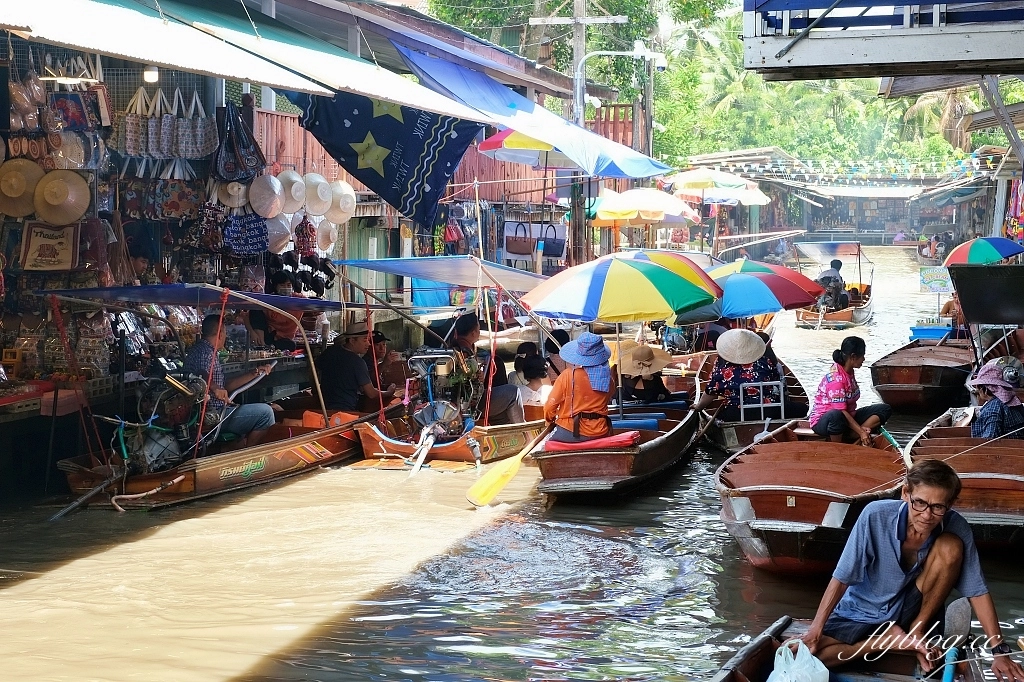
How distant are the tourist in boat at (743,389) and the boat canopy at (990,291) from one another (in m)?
2.67

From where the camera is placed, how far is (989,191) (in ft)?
93.0

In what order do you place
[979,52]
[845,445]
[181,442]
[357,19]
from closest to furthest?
[979,52] < [845,445] < [181,442] < [357,19]

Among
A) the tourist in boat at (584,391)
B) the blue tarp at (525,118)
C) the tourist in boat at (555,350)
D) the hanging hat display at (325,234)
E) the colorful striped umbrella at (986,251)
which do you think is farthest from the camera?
the colorful striped umbrella at (986,251)

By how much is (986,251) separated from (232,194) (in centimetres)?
1070

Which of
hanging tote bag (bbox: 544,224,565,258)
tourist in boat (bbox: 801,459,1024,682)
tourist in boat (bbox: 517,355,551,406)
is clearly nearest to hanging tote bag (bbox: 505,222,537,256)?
hanging tote bag (bbox: 544,224,565,258)

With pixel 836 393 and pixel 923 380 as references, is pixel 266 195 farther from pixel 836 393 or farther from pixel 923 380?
pixel 923 380

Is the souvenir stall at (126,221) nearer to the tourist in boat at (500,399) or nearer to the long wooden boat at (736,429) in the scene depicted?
the tourist in boat at (500,399)

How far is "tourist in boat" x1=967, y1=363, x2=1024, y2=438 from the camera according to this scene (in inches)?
339

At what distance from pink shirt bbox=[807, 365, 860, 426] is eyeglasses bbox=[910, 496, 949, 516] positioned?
4.68 m

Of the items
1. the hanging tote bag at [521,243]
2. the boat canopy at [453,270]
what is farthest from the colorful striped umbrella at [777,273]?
the hanging tote bag at [521,243]

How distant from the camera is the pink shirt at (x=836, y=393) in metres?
9.22

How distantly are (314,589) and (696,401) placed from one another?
18.0 ft

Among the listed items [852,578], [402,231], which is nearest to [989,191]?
[402,231]

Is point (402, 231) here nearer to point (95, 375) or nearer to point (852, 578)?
point (95, 375)
